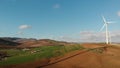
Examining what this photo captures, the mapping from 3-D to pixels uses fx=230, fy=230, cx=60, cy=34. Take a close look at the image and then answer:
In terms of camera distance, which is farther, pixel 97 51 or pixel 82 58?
pixel 97 51

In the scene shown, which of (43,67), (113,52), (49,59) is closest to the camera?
Answer: (43,67)

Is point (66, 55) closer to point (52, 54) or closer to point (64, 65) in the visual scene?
point (52, 54)

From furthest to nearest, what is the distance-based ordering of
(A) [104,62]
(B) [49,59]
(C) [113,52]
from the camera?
(C) [113,52]
(B) [49,59]
(A) [104,62]

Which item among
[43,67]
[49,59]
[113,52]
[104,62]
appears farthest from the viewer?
[113,52]

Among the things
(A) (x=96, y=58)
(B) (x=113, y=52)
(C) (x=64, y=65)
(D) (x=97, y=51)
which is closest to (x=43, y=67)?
(C) (x=64, y=65)

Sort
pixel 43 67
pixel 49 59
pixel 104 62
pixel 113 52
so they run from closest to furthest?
1. pixel 43 67
2. pixel 104 62
3. pixel 49 59
4. pixel 113 52

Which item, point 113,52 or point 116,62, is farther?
point 113,52

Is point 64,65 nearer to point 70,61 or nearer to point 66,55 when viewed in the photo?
point 70,61

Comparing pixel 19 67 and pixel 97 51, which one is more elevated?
pixel 97 51

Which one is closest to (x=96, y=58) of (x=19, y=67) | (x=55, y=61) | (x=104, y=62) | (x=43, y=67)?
(x=104, y=62)
